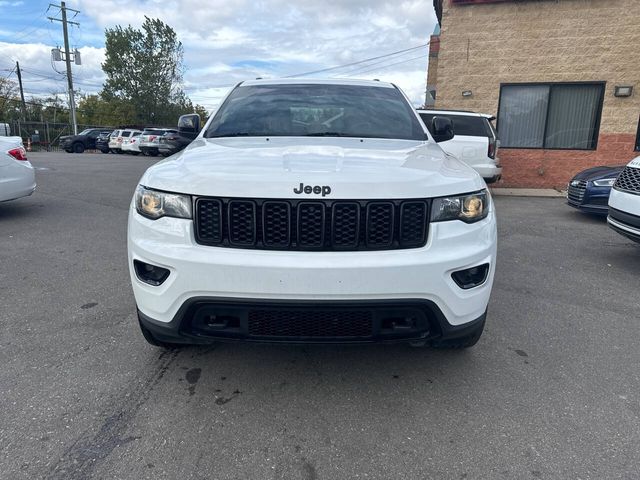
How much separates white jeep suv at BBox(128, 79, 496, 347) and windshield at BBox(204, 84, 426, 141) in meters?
1.01

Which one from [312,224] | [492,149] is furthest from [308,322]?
[492,149]

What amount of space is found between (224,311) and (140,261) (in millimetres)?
528

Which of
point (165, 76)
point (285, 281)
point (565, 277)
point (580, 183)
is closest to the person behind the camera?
point (285, 281)

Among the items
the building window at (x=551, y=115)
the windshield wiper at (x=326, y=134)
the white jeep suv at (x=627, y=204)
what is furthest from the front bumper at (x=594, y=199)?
the windshield wiper at (x=326, y=134)

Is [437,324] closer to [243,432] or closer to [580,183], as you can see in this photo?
[243,432]

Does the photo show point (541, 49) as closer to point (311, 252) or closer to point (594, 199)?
point (594, 199)

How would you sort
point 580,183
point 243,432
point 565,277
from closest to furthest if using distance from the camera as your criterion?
1. point 243,432
2. point 565,277
3. point 580,183

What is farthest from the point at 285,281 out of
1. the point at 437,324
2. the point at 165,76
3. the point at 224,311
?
the point at 165,76

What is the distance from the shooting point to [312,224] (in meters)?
2.21

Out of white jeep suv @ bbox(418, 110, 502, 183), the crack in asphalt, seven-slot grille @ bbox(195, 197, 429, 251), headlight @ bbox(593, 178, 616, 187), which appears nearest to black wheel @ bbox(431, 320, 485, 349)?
seven-slot grille @ bbox(195, 197, 429, 251)

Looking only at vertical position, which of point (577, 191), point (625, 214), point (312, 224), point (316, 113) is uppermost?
point (316, 113)

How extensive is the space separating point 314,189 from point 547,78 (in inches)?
463

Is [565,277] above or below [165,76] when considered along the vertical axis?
below

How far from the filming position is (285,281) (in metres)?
2.11
